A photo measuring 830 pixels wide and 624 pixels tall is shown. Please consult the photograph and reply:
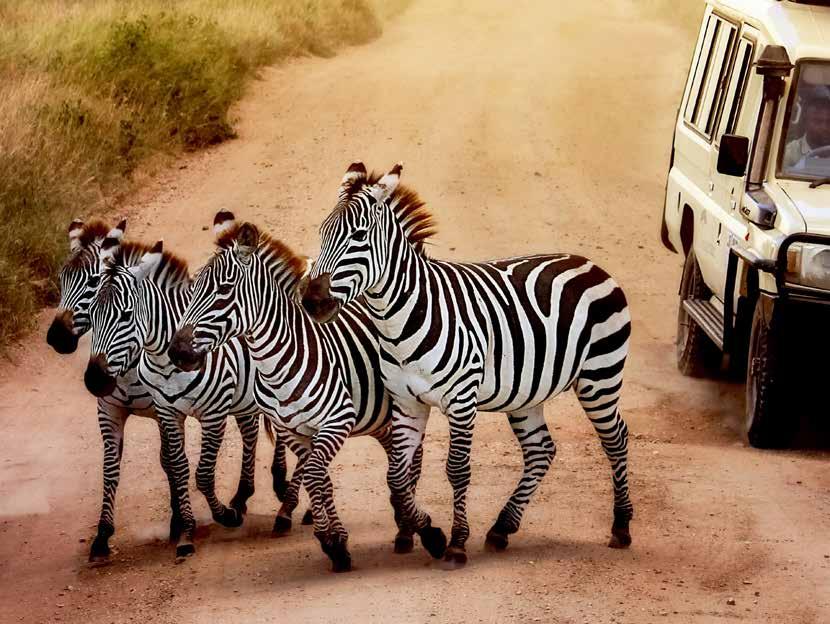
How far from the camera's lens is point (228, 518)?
8.13 m

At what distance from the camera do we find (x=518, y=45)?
27.9 meters

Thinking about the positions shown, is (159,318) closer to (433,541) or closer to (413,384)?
(413,384)

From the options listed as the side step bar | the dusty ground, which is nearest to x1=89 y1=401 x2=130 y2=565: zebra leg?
the dusty ground

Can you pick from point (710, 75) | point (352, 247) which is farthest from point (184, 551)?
point (710, 75)

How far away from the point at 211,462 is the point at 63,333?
1007 millimetres

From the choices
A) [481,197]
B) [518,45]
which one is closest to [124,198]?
[481,197]

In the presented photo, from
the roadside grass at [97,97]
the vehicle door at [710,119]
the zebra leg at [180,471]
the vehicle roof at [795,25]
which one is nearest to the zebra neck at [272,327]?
the zebra leg at [180,471]

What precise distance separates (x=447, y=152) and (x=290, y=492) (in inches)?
445

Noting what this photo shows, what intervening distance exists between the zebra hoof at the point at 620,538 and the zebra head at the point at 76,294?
2.84 meters

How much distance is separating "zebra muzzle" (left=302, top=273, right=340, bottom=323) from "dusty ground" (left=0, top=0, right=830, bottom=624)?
1.23m

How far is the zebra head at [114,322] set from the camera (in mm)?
7424

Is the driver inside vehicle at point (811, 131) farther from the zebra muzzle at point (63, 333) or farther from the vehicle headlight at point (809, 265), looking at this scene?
the zebra muzzle at point (63, 333)

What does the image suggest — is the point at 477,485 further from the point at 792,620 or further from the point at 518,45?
the point at 518,45

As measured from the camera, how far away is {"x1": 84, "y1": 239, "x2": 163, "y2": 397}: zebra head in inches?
292
